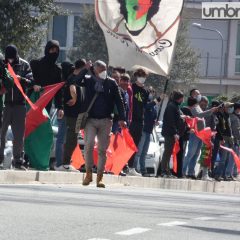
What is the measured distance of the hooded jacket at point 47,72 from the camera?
18766 mm

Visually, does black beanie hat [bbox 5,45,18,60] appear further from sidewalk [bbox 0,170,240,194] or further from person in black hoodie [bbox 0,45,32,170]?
sidewalk [bbox 0,170,240,194]

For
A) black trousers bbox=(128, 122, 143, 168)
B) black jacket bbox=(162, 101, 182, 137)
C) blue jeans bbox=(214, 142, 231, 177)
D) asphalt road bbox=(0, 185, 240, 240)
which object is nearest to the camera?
asphalt road bbox=(0, 185, 240, 240)

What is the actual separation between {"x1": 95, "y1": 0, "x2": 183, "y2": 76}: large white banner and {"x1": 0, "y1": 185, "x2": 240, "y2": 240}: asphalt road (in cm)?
678

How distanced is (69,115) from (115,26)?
3637mm

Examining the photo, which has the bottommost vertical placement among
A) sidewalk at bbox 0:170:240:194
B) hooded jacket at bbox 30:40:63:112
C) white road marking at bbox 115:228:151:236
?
white road marking at bbox 115:228:151:236

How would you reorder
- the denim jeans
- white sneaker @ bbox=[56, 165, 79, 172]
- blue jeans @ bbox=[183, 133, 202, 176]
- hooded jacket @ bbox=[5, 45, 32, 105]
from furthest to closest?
the denim jeans → blue jeans @ bbox=[183, 133, 202, 176] → white sneaker @ bbox=[56, 165, 79, 172] → hooded jacket @ bbox=[5, 45, 32, 105]

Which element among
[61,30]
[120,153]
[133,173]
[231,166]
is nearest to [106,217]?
[120,153]

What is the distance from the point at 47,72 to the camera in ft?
62.4

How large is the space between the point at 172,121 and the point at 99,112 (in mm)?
5564

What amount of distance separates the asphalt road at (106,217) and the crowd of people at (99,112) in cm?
179

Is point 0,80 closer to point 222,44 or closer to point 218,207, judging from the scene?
point 218,207

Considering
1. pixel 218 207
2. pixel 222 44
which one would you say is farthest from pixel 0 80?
pixel 222 44

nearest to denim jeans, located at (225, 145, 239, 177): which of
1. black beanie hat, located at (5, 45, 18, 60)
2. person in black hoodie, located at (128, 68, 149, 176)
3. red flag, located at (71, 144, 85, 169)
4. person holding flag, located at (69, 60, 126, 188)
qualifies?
person in black hoodie, located at (128, 68, 149, 176)

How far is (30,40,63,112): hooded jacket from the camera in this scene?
1877 cm
